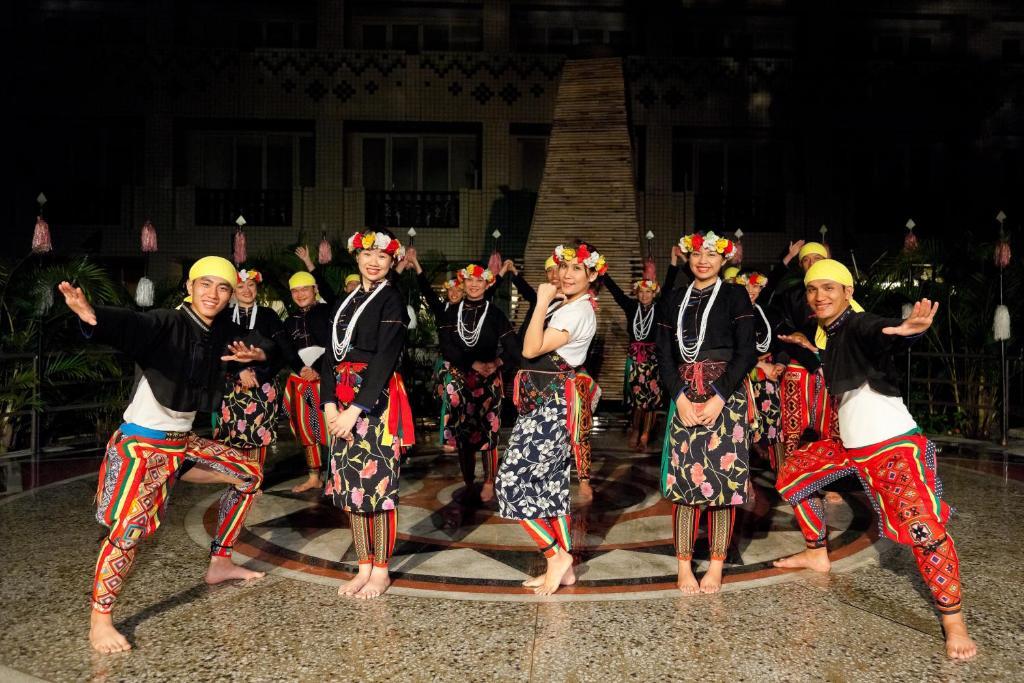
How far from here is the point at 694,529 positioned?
13.3ft

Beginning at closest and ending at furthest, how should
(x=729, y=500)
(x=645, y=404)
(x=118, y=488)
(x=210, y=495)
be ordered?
(x=118, y=488)
(x=729, y=500)
(x=210, y=495)
(x=645, y=404)

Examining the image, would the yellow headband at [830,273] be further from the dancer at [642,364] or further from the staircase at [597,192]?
the staircase at [597,192]

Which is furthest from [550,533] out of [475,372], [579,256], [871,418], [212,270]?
[475,372]

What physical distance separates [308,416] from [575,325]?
3137mm

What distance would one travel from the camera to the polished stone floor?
10.2ft

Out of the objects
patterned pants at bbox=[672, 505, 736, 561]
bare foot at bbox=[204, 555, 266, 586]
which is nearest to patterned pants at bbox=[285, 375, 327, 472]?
bare foot at bbox=[204, 555, 266, 586]

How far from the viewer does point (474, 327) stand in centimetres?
615

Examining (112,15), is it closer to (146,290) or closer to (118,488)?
(146,290)

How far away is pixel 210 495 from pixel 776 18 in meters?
17.1

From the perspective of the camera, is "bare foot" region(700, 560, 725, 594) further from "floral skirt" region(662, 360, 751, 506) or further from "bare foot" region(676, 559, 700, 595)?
"floral skirt" region(662, 360, 751, 506)

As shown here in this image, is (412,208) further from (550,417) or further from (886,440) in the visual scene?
(886,440)

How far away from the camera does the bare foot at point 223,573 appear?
4102mm

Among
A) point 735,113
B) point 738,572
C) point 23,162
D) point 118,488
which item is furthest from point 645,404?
point 23,162

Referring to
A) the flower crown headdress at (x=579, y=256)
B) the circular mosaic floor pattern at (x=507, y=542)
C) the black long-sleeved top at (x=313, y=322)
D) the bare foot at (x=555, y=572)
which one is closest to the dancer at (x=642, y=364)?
the circular mosaic floor pattern at (x=507, y=542)
